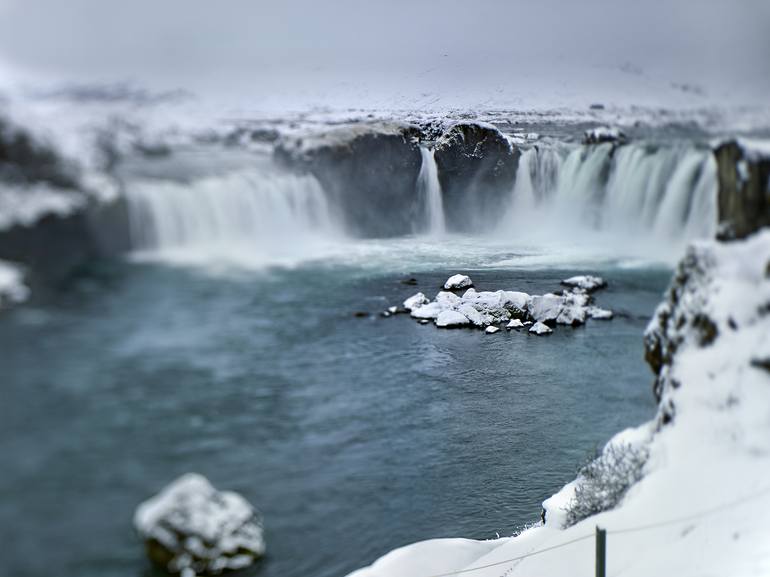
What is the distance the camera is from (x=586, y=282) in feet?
8.04

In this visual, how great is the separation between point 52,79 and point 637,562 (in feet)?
7.03

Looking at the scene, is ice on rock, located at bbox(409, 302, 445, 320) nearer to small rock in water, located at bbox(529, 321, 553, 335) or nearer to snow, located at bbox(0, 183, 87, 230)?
small rock in water, located at bbox(529, 321, 553, 335)

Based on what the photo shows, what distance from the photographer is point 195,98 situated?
167 centimetres

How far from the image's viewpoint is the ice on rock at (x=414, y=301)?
2195 millimetres

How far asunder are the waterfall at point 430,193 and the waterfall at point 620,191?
23 centimetres

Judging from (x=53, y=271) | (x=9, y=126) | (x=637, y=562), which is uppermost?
(x=9, y=126)

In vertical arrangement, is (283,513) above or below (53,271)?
below

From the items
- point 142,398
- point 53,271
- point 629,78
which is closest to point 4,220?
point 53,271

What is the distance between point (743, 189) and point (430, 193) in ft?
3.23

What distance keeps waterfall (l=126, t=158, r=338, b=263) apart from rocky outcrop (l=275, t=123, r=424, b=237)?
0.18ft

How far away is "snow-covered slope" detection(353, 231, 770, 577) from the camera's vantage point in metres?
2.28

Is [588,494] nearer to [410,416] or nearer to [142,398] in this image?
[410,416]

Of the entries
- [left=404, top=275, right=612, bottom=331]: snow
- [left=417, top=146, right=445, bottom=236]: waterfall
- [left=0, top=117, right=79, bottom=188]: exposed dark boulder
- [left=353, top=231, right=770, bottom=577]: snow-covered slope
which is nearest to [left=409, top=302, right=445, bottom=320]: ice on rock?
[left=404, top=275, right=612, bottom=331]: snow

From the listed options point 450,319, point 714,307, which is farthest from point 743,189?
point 450,319
